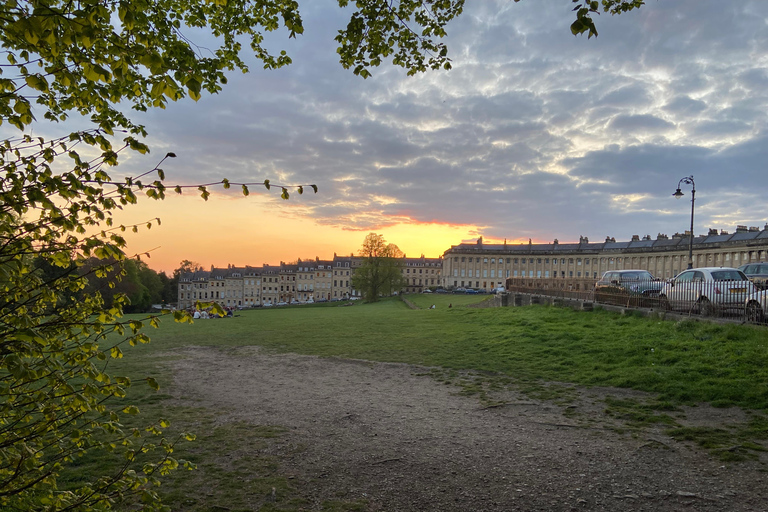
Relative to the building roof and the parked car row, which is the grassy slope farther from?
the building roof

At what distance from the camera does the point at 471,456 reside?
6875mm

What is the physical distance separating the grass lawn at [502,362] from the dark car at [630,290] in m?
1.55

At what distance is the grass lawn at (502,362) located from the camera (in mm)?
6137

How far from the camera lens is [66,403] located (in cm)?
322

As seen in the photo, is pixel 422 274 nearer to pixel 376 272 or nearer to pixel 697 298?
pixel 376 272

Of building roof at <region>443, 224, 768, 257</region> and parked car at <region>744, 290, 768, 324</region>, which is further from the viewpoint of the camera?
building roof at <region>443, 224, 768, 257</region>

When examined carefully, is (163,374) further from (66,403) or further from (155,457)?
(66,403)

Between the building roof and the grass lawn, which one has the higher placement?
the building roof

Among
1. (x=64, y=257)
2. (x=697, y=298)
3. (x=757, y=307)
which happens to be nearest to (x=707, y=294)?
(x=697, y=298)

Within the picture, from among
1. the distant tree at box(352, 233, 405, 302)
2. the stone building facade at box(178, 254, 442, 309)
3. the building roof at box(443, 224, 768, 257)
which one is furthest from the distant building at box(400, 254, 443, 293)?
the distant tree at box(352, 233, 405, 302)

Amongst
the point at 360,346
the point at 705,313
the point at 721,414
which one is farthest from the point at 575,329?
the point at 721,414

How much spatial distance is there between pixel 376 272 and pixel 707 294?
7668 cm

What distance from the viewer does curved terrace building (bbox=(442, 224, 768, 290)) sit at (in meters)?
94.3

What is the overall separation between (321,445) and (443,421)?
2.39 meters
